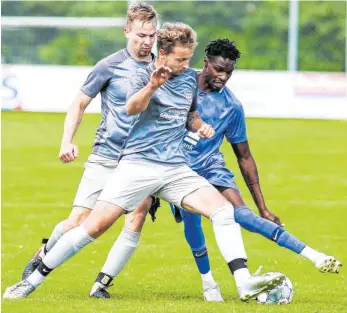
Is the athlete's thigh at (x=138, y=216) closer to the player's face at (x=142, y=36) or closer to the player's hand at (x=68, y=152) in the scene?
the player's hand at (x=68, y=152)

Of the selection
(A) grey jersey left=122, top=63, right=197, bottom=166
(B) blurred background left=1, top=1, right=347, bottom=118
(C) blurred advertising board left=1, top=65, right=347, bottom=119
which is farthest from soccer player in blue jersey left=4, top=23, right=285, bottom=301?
(B) blurred background left=1, top=1, right=347, bottom=118

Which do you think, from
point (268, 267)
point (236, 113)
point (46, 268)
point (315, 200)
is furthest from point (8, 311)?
point (315, 200)

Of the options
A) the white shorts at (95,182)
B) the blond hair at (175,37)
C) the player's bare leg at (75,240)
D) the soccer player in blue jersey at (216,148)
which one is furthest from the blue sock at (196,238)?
the blond hair at (175,37)

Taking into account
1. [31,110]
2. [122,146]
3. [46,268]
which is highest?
[122,146]

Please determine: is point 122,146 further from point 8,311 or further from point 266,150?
point 266,150

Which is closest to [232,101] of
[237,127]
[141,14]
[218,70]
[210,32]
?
[237,127]

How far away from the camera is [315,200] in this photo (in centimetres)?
1661

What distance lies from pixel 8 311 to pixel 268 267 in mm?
3710

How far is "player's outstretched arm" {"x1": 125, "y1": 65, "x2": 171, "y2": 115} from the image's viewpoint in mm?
7316

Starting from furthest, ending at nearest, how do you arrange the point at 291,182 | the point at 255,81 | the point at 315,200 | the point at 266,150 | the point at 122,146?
the point at 255,81, the point at 266,150, the point at 291,182, the point at 315,200, the point at 122,146

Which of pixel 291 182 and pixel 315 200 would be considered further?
pixel 291 182

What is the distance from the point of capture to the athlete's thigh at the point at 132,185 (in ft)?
26.1

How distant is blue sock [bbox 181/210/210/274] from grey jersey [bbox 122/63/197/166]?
92 centimetres

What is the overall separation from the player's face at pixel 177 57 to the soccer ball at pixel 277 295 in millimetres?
1743
